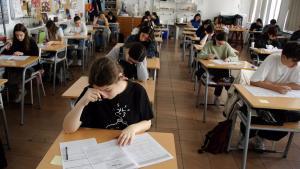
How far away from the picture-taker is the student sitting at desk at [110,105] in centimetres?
142

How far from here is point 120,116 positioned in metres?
1.63

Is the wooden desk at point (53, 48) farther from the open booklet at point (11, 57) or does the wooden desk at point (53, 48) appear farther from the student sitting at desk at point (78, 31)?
the student sitting at desk at point (78, 31)

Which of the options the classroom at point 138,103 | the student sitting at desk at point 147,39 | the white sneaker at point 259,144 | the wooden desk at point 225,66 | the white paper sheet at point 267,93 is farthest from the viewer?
the student sitting at desk at point 147,39

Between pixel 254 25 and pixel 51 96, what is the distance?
8901 mm

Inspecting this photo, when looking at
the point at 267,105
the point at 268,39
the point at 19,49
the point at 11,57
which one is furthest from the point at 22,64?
the point at 268,39

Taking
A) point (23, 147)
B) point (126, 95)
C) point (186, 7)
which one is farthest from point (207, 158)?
point (186, 7)

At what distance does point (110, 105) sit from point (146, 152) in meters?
0.40

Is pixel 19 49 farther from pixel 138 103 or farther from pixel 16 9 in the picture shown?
pixel 138 103

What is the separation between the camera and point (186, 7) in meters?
12.2

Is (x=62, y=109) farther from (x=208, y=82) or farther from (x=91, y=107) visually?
(x=91, y=107)

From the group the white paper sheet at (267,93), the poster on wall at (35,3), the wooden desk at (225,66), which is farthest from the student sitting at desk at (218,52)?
the poster on wall at (35,3)

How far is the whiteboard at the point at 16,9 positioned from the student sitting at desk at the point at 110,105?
4.37 m

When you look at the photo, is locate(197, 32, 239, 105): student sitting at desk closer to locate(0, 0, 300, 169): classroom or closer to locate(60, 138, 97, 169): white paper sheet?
locate(0, 0, 300, 169): classroom

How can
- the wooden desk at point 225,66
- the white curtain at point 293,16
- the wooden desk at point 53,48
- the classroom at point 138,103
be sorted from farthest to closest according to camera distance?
the white curtain at point 293,16 < the wooden desk at point 53,48 < the wooden desk at point 225,66 < the classroom at point 138,103
